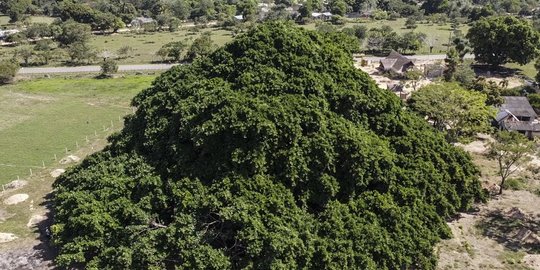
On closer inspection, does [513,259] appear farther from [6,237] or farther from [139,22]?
[139,22]

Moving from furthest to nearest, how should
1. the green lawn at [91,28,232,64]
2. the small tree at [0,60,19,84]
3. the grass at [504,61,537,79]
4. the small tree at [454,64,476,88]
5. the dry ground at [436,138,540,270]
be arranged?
1. the green lawn at [91,28,232,64]
2. the grass at [504,61,537,79]
3. the small tree at [0,60,19,84]
4. the small tree at [454,64,476,88]
5. the dry ground at [436,138,540,270]

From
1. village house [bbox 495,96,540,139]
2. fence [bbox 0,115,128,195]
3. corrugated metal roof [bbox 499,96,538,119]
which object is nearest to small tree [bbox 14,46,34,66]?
fence [bbox 0,115,128,195]

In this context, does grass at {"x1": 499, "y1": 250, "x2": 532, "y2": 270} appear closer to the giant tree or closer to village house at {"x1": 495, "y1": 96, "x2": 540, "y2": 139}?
village house at {"x1": 495, "y1": 96, "x2": 540, "y2": 139}

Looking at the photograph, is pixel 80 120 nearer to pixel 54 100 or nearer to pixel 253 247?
pixel 54 100

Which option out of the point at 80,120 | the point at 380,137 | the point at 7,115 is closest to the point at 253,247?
the point at 380,137

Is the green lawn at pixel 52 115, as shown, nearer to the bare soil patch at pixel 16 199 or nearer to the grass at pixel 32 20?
the bare soil patch at pixel 16 199

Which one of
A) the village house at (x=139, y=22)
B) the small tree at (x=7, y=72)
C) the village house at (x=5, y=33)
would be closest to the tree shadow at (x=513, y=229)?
the small tree at (x=7, y=72)

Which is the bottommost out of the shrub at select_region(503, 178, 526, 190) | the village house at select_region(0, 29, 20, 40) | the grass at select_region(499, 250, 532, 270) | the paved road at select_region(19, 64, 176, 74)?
the grass at select_region(499, 250, 532, 270)
